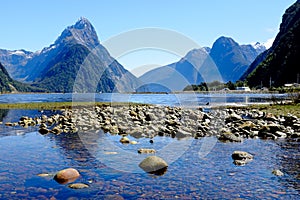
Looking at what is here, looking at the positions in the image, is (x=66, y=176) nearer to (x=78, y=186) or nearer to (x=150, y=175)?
(x=78, y=186)

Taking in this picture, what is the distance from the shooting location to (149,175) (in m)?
15.4

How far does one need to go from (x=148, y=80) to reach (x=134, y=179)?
19.5m

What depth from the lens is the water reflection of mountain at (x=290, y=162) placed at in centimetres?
1405

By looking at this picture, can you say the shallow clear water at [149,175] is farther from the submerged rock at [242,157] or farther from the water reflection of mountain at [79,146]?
the submerged rock at [242,157]

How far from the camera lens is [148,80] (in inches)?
1308

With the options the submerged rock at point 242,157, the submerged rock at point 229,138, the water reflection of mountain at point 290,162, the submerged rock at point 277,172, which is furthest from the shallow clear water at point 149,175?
the submerged rock at point 229,138

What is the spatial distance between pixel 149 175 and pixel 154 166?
47.2 inches

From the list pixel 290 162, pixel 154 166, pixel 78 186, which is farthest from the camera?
pixel 290 162

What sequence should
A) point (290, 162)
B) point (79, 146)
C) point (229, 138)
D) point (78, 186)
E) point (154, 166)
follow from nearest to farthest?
point (78, 186) → point (154, 166) → point (290, 162) → point (79, 146) → point (229, 138)

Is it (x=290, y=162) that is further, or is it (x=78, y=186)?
(x=290, y=162)

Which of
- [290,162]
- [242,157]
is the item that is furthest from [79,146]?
[290,162]

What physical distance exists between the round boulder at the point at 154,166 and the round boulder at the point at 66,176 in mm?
3635

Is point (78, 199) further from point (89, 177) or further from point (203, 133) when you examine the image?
point (203, 133)

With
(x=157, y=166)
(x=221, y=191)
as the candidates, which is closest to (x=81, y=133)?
(x=157, y=166)
